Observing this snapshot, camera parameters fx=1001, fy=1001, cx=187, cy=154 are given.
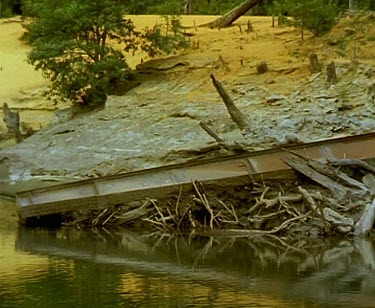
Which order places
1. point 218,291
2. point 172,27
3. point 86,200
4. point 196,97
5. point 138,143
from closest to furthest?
1. point 218,291
2. point 86,200
3. point 138,143
4. point 196,97
5. point 172,27

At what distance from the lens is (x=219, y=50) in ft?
102

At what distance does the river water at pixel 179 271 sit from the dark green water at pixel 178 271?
0.01 meters

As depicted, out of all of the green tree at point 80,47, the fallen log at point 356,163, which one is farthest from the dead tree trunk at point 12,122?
the fallen log at point 356,163

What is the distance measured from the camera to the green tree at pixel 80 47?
2903 centimetres

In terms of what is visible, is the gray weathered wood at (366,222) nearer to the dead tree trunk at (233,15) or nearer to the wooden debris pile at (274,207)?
the wooden debris pile at (274,207)

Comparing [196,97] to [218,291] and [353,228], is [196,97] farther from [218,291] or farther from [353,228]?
[218,291]

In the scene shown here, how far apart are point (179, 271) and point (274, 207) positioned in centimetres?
438

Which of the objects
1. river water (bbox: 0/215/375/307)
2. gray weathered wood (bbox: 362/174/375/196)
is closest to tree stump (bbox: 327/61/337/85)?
gray weathered wood (bbox: 362/174/375/196)

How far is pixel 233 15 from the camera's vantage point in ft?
113

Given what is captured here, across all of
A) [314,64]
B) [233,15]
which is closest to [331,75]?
[314,64]

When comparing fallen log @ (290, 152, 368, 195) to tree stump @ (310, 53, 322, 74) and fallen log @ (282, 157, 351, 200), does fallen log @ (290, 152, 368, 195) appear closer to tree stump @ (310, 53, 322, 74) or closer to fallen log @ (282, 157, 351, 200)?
fallen log @ (282, 157, 351, 200)

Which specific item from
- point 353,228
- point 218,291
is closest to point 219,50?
point 353,228

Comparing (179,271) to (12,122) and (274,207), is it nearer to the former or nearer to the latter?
(274,207)

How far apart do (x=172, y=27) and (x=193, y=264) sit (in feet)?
57.0
